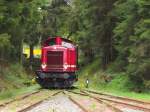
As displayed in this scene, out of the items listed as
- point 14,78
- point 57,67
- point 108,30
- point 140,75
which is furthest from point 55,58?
point 108,30

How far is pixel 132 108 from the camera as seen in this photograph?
20.8 metres

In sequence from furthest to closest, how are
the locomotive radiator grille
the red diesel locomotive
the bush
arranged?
the locomotive radiator grille < the red diesel locomotive < the bush

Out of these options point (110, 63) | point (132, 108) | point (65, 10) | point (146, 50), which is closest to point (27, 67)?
point (65, 10)

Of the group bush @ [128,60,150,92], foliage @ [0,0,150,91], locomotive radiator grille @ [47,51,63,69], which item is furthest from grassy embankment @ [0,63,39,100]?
bush @ [128,60,150,92]

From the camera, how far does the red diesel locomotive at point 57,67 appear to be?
39.1 m

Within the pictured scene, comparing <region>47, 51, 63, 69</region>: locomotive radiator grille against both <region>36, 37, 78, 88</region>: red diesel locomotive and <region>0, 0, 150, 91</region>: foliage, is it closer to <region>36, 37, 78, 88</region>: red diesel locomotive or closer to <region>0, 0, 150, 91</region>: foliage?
<region>36, 37, 78, 88</region>: red diesel locomotive

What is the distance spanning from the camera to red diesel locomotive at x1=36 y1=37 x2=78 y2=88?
39.1m

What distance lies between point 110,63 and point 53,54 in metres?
11.2

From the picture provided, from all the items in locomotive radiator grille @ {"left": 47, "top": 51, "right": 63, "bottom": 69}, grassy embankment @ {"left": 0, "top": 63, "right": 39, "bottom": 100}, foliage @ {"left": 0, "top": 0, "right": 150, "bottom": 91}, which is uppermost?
foliage @ {"left": 0, "top": 0, "right": 150, "bottom": 91}

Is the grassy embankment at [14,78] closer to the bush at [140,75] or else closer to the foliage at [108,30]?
the foliage at [108,30]

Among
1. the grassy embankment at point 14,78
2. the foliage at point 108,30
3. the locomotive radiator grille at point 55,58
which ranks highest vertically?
the foliage at point 108,30

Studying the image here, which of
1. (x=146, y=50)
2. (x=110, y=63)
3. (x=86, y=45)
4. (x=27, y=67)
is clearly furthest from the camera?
(x=27, y=67)

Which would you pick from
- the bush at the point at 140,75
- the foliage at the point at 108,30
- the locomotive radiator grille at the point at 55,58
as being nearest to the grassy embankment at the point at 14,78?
the foliage at the point at 108,30

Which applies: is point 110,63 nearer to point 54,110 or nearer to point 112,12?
point 112,12
